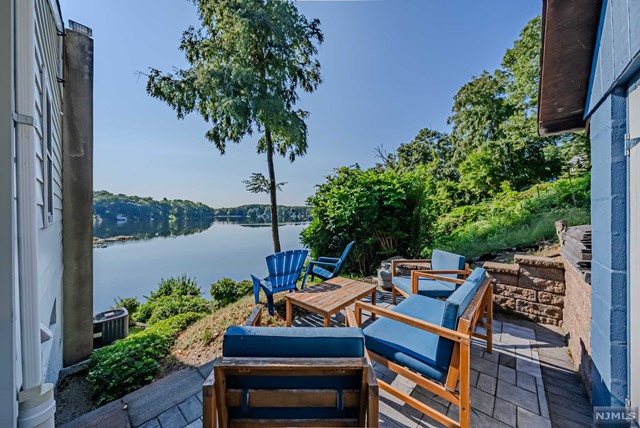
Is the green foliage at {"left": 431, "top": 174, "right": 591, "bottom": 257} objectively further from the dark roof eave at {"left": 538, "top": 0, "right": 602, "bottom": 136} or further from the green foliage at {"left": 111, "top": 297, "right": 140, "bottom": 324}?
the green foliage at {"left": 111, "top": 297, "right": 140, "bottom": 324}

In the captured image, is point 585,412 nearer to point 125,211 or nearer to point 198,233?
point 125,211

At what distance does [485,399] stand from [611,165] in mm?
1888

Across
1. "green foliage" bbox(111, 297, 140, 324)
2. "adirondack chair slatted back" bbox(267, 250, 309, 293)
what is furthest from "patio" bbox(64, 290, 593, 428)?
"green foliage" bbox(111, 297, 140, 324)

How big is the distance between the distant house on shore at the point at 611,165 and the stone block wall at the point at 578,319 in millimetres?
340

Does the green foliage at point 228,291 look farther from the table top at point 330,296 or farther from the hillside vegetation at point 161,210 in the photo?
the table top at point 330,296

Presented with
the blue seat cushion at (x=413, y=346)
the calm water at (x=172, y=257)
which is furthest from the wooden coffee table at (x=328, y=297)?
the calm water at (x=172, y=257)

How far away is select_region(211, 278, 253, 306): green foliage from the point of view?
5812mm

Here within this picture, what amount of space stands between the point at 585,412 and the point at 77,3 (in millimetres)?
6986

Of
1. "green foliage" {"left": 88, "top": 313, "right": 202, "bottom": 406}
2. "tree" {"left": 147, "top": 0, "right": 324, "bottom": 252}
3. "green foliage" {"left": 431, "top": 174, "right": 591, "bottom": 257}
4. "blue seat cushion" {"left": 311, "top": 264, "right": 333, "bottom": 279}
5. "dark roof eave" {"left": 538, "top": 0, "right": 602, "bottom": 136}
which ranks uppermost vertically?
"tree" {"left": 147, "top": 0, "right": 324, "bottom": 252}

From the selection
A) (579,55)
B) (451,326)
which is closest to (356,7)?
(579,55)

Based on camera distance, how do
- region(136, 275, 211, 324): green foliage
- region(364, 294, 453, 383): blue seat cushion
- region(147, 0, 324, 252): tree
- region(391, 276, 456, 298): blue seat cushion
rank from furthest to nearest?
region(136, 275, 211, 324): green foliage < region(147, 0, 324, 252): tree < region(391, 276, 456, 298): blue seat cushion < region(364, 294, 453, 383): blue seat cushion

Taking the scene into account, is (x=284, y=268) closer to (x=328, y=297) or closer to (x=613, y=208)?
(x=328, y=297)

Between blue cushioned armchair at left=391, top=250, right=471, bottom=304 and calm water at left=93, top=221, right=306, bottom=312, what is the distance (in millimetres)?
3464

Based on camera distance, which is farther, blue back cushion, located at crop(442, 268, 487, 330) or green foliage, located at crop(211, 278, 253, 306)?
green foliage, located at crop(211, 278, 253, 306)
